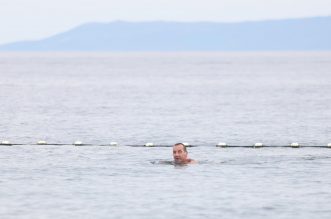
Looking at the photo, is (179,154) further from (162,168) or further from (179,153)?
(162,168)

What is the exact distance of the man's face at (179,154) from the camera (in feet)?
111

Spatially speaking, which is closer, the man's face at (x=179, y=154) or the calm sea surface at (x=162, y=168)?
the calm sea surface at (x=162, y=168)

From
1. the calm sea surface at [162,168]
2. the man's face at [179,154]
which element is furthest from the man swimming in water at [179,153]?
the calm sea surface at [162,168]

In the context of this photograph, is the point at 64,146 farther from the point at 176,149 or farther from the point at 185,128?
the point at 185,128

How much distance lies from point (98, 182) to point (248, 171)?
16.8ft

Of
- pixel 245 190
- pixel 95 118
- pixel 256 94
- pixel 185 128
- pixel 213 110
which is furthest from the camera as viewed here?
pixel 256 94

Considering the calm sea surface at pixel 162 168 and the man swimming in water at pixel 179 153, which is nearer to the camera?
the calm sea surface at pixel 162 168

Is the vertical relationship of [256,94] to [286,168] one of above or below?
above

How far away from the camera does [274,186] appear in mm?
30500

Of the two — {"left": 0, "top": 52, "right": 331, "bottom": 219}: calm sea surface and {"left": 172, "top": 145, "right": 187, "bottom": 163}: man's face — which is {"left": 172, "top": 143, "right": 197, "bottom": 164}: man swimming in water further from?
{"left": 0, "top": 52, "right": 331, "bottom": 219}: calm sea surface

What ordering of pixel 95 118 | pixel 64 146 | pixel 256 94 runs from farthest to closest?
pixel 256 94 < pixel 95 118 < pixel 64 146

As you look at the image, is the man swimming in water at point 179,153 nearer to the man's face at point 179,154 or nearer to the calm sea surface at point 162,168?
the man's face at point 179,154

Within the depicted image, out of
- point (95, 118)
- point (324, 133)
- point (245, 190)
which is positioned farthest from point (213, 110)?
point (245, 190)

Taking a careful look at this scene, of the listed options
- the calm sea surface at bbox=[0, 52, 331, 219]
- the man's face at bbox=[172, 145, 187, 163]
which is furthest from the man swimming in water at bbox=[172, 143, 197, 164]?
the calm sea surface at bbox=[0, 52, 331, 219]
